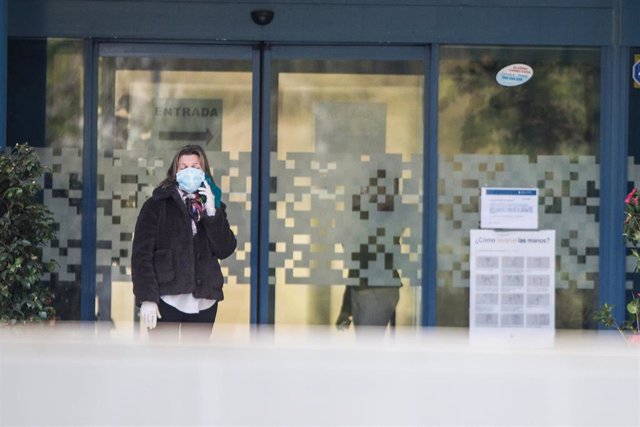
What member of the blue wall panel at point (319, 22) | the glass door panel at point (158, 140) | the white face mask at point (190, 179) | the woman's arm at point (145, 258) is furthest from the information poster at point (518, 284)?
the woman's arm at point (145, 258)

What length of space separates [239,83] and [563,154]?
2541mm

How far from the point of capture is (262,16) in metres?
8.63

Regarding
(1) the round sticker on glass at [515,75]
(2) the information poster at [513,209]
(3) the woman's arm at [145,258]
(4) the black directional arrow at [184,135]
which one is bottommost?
(3) the woman's arm at [145,258]

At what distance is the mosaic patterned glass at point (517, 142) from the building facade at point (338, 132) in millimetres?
14

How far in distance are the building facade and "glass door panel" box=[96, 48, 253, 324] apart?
14mm

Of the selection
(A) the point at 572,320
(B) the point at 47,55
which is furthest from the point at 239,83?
(A) the point at 572,320

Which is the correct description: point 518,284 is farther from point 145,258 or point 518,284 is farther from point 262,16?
point 145,258

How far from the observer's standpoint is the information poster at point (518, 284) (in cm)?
877

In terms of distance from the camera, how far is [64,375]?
2.12m

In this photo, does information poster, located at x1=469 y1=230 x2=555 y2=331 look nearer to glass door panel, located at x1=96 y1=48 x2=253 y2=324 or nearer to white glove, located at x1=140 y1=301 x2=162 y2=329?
glass door panel, located at x1=96 y1=48 x2=253 y2=324

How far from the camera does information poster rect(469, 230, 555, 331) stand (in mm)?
8766

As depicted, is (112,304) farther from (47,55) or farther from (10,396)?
(10,396)

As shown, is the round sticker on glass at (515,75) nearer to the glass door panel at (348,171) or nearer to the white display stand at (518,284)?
the glass door panel at (348,171)

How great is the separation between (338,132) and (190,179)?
2278 mm
